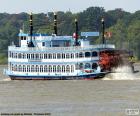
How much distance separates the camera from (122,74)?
348ft

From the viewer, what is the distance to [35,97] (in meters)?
81.6

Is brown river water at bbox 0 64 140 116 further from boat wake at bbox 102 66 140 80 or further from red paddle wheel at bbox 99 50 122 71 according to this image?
red paddle wheel at bbox 99 50 122 71

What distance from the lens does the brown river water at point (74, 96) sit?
230 ft

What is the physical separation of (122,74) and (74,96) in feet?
81.8

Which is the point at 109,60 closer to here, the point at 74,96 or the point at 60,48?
the point at 60,48

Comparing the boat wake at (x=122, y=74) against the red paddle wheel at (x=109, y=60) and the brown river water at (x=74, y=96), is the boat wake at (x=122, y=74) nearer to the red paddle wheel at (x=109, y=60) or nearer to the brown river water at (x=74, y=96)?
the brown river water at (x=74, y=96)

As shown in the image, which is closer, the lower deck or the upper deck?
the lower deck

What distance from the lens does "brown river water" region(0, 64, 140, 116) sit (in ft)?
230

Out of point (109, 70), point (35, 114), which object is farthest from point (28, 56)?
point (35, 114)

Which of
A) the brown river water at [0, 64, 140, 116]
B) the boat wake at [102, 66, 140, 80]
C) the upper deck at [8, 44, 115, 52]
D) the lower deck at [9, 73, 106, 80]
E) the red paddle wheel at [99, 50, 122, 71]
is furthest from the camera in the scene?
the upper deck at [8, 44, 115, 52]

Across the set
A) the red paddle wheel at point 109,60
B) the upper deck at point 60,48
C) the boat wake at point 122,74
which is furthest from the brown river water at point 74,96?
the upper deck at point 60,48

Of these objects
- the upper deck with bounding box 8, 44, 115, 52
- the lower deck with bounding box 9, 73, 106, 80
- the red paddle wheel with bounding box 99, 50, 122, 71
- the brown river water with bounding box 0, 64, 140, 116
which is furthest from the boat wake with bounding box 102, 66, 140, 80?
the upper deck with bounding box 8, 44, 115, 52

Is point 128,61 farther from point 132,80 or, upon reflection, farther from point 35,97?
point 35,97

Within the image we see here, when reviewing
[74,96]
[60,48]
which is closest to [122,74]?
[60,48]
